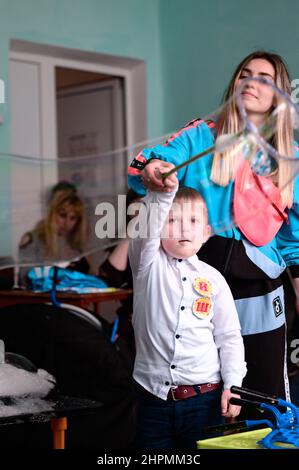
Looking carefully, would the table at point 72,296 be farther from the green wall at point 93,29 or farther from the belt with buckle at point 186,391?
the belt with buckle at point 186,391

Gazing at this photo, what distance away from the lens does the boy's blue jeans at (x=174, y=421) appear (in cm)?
178

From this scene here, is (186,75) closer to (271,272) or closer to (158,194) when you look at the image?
(271,272)

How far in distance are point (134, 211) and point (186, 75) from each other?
10.1ft

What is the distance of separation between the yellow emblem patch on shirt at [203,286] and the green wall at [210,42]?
1.95 metres

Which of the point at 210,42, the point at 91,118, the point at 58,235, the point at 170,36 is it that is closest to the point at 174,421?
the point at 58,235

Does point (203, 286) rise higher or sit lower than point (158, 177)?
lower

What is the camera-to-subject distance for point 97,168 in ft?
4.80

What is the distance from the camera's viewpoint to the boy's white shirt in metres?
1.80

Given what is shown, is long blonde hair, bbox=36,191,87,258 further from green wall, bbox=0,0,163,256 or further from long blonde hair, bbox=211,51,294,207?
green wall, bbox=0,0,163,256

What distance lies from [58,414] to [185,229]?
19.3 inches

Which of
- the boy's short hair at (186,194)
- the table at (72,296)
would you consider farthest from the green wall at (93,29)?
the boy's short hair at (186,194)

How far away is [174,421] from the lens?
1.79m

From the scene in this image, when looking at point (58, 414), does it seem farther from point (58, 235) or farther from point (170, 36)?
point (170, 36)

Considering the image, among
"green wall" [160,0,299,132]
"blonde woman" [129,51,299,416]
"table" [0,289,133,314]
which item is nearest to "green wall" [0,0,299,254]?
"green wall" [160,0,299,132]
